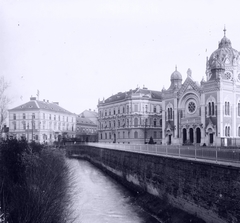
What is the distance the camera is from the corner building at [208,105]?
49281 millimetres

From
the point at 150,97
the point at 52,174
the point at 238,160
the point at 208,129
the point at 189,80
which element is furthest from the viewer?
the point at 150,97

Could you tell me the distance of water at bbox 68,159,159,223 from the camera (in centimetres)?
2188

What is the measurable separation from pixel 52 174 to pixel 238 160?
11.3 metres

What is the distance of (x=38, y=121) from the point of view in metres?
91.2

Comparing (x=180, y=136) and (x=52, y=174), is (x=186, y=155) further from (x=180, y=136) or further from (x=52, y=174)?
(x=180, y=136)

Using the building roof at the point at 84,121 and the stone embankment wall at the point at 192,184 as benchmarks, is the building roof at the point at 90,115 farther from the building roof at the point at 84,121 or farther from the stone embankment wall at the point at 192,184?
the stone embankment wall at the point at 192,184

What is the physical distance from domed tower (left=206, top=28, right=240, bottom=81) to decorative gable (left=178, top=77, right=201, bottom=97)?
2.80 m

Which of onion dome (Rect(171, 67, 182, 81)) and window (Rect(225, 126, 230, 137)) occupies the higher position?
onion dome (Rect(171, 67, 182, 81))

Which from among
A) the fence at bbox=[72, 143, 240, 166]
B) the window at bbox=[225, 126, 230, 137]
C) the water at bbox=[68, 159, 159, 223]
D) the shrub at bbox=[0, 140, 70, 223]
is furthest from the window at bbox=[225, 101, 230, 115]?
the shrub at bbox=[0, 140, 70, 223]

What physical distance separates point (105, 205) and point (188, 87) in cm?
3503

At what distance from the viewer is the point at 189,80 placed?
5588cm

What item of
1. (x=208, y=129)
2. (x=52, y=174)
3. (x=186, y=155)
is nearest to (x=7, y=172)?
(x=52, y=174)

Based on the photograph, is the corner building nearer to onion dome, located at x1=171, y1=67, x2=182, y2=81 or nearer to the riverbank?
onion dome, located at x1=171, y1=67, x2=182, y2=81

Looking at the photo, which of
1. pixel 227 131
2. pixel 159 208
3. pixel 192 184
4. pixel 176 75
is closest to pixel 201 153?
pixel 192 184
